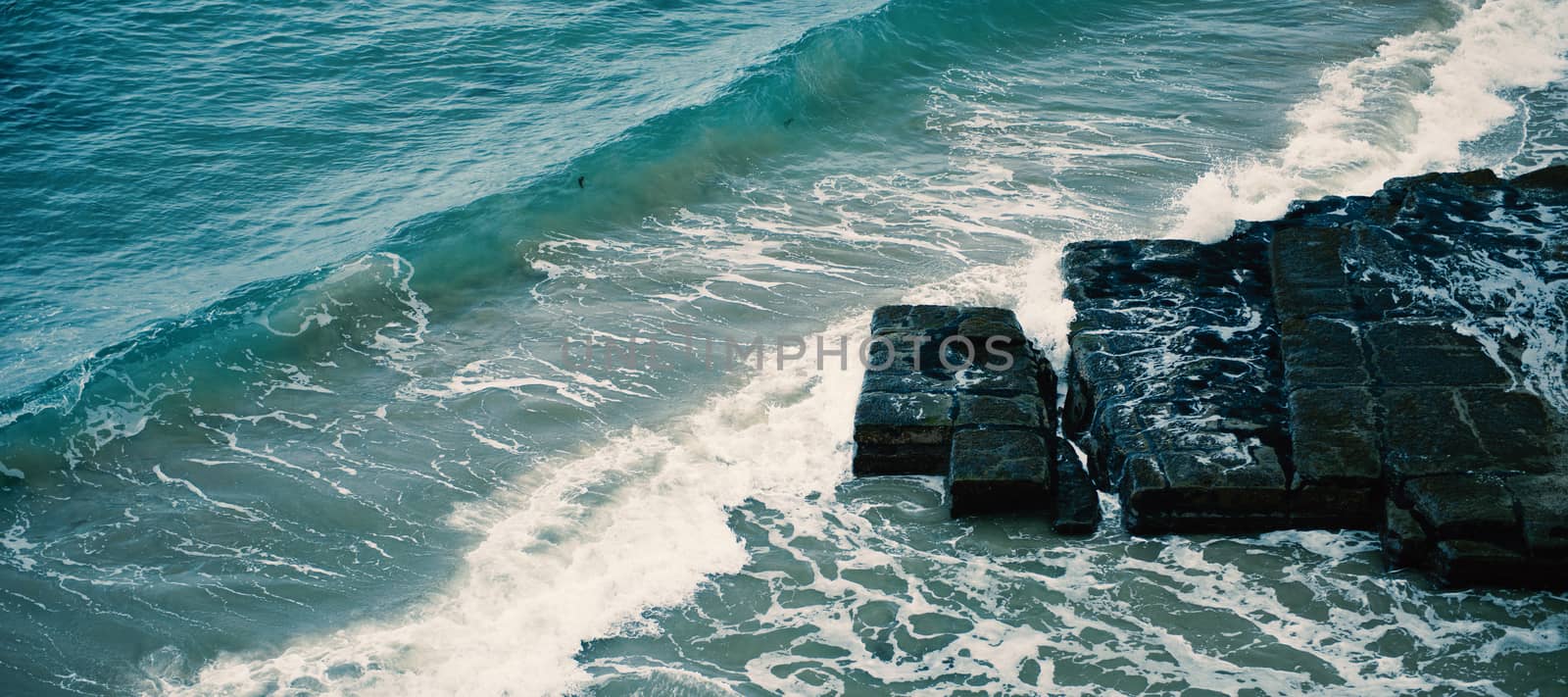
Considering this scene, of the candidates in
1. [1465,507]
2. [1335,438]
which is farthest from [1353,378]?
[1465,507]

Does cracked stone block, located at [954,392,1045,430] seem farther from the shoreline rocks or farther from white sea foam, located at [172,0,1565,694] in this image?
white sea foam, located at [172,0,1565,694]

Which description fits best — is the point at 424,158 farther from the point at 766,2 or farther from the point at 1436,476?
the point at 1436,476

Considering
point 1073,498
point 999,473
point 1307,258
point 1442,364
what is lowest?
point 1073,498

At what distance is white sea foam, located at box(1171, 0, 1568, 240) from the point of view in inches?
486

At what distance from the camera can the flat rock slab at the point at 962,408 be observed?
25.5 feet

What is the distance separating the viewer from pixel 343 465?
8922 mm

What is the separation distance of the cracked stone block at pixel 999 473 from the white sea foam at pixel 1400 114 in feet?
14.3

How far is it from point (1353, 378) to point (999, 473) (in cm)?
266

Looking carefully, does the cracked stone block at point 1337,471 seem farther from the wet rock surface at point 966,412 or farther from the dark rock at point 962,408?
the dark rock at point 962,408

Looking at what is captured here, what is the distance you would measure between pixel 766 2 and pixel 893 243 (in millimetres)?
10041

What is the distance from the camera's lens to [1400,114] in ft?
49.1

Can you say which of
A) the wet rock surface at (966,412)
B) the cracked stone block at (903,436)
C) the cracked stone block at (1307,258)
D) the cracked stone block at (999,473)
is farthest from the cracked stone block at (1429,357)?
the cracked stone block at (903,436)

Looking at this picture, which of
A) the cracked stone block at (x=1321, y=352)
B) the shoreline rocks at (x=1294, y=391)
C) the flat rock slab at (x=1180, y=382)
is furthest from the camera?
the cracked stone block at (x=1321, y=352)

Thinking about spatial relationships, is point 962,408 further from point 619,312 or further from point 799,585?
point 619,312
